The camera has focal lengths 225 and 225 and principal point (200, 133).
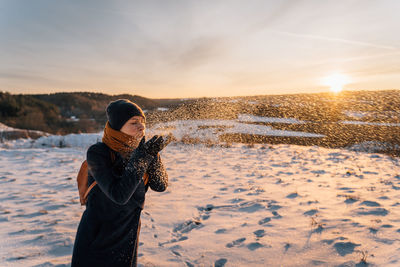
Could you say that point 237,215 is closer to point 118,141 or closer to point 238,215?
point 238,215

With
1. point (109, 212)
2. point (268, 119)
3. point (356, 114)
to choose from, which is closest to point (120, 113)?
point (109, 212)

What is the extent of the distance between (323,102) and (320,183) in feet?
66.0

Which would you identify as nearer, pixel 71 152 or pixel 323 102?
pixel 71 152

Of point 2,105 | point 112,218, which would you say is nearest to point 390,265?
point 112,218

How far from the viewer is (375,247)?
2.79 metres

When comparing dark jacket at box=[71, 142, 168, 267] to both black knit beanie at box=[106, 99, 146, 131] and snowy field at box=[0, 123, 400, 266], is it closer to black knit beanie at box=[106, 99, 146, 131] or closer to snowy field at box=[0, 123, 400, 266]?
black knit beanie at box=[106, 99, 146, 131]

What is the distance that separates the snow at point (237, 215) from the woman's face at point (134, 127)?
1909mm

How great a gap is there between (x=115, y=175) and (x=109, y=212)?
29 cm

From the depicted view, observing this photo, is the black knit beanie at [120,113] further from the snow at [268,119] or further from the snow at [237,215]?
the snow at [268,119]

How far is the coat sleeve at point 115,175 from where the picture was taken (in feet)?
4.50

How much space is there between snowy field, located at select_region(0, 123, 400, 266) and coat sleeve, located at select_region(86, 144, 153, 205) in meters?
1.80

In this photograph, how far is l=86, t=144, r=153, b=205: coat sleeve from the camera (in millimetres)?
1370

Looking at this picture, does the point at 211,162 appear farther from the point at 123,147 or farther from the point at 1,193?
the point at 123,147

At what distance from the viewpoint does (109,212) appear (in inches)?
61.1
